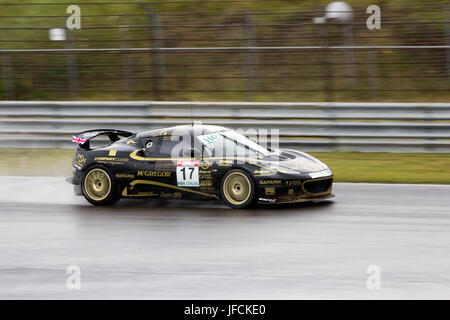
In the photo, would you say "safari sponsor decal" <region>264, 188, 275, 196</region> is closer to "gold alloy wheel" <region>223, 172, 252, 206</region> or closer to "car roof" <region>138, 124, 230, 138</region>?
"gold alloy wheel" <region>223, 172, 252, 206</region>

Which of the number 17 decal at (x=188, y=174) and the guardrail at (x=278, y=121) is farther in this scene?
the guardrail at (x=278, y=121)

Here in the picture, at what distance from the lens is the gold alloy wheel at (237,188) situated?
9180 millimetres

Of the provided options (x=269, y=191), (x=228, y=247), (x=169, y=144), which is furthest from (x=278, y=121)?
(x=228, y=247)

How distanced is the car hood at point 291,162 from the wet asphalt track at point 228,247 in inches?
20.7

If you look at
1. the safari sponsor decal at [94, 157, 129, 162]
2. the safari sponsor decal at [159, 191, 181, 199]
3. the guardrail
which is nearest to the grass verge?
the guardrail

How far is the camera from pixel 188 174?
30.8ft

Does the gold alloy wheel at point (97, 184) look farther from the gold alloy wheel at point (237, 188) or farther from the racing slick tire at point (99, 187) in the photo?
the gold alloy wheel at point (237, 188)

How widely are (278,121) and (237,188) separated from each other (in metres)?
5.00

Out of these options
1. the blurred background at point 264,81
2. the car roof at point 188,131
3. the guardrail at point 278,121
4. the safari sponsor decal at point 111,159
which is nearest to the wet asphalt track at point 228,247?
the safari sponsor decal at point 111,159

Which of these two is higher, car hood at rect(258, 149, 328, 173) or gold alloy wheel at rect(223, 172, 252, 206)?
car hood at rect(258, 149, 328, 173)

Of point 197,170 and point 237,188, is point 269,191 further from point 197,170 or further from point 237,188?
point 197,170

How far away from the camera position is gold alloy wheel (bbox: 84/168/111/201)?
9.85m

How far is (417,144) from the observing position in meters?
13.4

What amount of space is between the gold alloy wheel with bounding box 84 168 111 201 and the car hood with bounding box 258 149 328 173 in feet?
7.47
